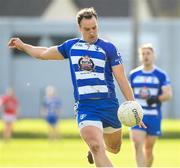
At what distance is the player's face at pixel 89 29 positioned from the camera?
38.4 feet

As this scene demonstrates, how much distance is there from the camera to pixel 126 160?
23.7 metres

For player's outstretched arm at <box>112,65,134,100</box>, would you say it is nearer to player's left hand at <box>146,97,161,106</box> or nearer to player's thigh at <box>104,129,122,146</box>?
player's thigh at <box>104,129,122,146</box>

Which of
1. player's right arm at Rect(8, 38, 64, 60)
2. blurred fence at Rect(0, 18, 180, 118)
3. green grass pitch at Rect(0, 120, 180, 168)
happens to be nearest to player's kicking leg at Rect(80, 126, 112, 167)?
player's right arm at Rect(8, 38, 64, 60)

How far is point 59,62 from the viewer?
52.9m

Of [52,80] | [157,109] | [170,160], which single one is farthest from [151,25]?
[157,109]

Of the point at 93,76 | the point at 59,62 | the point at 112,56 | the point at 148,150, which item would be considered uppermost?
the point at 59,62

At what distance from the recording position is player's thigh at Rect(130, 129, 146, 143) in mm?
15547

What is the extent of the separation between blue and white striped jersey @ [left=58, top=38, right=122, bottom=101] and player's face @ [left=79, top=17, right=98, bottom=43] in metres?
0.09

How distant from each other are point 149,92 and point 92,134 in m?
4.39

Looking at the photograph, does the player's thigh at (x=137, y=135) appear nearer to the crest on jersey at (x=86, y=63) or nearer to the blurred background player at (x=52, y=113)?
the crest on jersey at (x=86, y=63)

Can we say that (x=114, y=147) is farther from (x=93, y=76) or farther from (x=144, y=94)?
(x=144, y=94)

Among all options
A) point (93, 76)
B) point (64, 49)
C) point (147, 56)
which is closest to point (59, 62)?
point (147, 56)

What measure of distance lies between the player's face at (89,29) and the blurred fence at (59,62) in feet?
130

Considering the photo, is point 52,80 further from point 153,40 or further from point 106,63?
point 106,63
